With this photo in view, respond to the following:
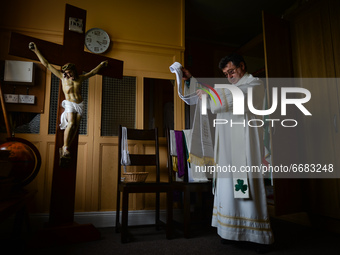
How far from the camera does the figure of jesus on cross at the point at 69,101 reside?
230 centimetres

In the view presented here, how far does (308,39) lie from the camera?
10.4ft

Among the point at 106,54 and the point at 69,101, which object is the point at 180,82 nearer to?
the point at 69,101

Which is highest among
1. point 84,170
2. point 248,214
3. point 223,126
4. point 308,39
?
point 308,39

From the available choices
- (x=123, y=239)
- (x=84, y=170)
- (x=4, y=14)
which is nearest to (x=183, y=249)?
(x=123, y=239)

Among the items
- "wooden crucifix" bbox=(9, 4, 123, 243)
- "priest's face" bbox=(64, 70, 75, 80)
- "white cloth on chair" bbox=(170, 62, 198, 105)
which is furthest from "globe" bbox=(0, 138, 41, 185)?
"white cloth on chair" bbox=(170, 62, 198, 105)

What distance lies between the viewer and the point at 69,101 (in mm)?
2338

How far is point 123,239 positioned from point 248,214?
1049mm

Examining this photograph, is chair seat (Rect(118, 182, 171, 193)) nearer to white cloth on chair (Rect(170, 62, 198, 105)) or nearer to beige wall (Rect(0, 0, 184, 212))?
beige wall (Rect(0, 0, 184, 212))

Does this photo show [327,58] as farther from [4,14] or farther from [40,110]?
[4,14]

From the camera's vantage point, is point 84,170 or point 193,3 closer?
point 84,170

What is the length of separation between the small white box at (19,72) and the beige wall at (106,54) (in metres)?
0.17

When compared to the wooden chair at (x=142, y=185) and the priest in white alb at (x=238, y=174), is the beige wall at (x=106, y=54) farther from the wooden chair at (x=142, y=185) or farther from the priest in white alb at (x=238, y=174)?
the priest in white alb at (x=238, y=174)

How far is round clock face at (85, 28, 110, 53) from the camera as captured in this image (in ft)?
10.5

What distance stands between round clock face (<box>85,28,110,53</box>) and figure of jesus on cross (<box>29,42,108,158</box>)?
2.98 ft
